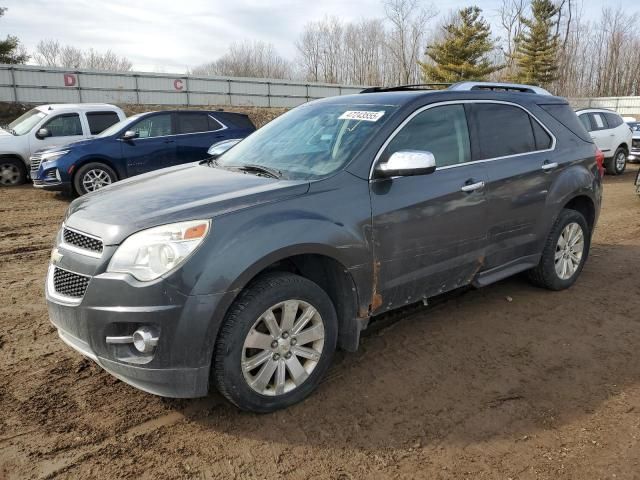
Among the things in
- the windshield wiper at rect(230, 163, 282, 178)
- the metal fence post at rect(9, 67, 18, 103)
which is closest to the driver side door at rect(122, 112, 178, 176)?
the windshield wiper at rect(230, 163, 282, 178)

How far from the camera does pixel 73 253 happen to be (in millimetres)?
2855

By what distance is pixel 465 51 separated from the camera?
40.0 metres

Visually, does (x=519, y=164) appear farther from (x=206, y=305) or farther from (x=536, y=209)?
(x=206, y=305)

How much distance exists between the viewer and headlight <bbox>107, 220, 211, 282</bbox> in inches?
101

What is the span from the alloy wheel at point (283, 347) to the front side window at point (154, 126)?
867 centimetres

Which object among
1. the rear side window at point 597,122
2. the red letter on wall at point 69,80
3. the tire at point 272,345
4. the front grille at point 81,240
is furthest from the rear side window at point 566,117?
the red letter on wall at point 69,80

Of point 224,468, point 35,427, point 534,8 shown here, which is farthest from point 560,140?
point 534,8

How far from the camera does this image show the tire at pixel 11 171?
38.7 ft

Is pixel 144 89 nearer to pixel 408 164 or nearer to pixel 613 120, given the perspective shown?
pixel 613 120

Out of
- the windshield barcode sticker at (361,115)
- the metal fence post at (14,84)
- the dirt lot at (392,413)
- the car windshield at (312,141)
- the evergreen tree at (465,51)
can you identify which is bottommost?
the dirt lot at (392,413)

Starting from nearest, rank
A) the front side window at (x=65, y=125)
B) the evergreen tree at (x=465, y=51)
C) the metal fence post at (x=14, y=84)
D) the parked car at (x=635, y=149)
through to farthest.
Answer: the front side window at (x=65, y=125) → the parked car at (x=635, y=149) → the metal fence post at (x=14, y=84) → the evergreen tree at (x=465, y=51)

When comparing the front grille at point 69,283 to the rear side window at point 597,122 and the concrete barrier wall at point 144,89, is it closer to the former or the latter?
the rear side window at point 597,122

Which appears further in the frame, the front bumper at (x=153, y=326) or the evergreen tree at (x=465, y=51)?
the evergreen tree at (x=465, y=51)

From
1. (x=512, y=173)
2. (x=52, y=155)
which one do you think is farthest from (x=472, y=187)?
(x=52, y=155)
